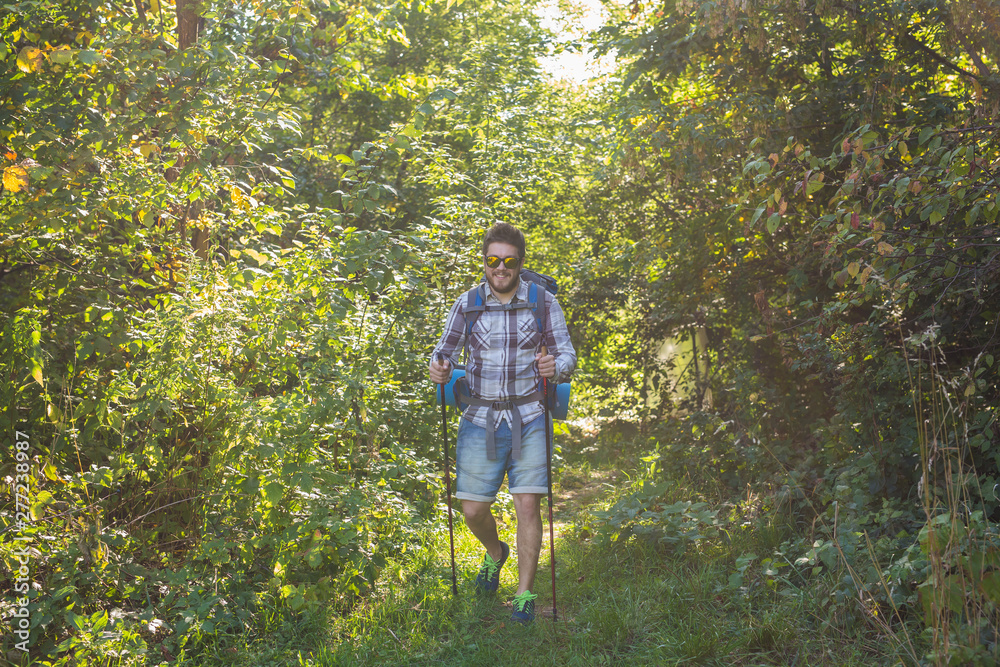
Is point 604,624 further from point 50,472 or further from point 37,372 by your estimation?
point 37,372

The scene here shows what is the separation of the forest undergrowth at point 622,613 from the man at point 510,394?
1.23ft

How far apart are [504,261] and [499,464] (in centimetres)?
112

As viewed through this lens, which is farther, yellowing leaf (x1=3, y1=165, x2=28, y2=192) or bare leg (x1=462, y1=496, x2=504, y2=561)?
bare leg (x1=462, y1=496, x2=504, y2=561)

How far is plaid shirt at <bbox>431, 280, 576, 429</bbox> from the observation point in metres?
4.01

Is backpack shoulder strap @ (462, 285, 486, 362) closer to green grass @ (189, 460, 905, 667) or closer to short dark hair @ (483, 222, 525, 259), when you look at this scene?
short dark hair @ (483, 222, 525, 259)

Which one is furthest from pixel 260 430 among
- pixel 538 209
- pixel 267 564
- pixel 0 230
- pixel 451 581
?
pixel 538 209

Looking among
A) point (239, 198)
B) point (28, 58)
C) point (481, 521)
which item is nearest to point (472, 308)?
point (481, 521)

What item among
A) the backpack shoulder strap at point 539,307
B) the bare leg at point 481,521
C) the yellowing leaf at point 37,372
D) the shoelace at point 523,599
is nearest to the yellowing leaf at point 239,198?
the yellowing leaf at point 37,372

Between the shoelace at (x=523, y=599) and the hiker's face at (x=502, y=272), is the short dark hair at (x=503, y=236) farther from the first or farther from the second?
the shoelace at (x=523, y=599)

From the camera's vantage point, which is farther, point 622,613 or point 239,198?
point 239,198

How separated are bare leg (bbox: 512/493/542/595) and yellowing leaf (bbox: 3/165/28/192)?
3.20 metres

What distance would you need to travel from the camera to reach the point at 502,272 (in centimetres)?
400

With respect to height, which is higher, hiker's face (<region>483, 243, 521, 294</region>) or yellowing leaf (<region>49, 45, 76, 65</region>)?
yellowing leaf (<region>49, 45, 76, 65</region>)
